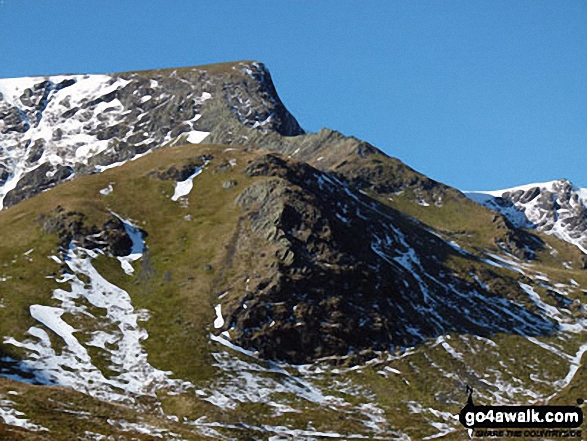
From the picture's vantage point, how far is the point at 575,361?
196 meters

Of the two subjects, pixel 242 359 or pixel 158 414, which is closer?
pixel 158 414

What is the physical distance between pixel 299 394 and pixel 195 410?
26994 mm

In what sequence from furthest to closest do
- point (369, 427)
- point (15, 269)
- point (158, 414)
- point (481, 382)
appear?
point (15, 269), point (481, 382), point (369, 427), point (158, 414)

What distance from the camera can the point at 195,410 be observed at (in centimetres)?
13925

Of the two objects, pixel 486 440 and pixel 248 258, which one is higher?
pixel 248 258

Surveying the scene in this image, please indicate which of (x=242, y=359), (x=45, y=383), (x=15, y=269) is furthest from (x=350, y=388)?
(x=15, y=269)

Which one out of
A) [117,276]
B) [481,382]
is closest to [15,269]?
[117,276]

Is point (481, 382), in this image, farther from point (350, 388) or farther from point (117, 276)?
point (117, 276)

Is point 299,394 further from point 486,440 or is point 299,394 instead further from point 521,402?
point 521,402

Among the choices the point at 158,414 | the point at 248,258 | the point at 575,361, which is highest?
the point at 248,258

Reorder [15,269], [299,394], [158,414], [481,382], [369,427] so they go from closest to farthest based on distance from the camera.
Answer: [158,414] < [369,427] < [299,394] < [481,382] < [15,269]

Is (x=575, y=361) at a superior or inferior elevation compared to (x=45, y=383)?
superior

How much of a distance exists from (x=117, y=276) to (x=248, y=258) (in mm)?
33221

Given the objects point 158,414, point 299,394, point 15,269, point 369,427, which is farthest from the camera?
point 15,269
